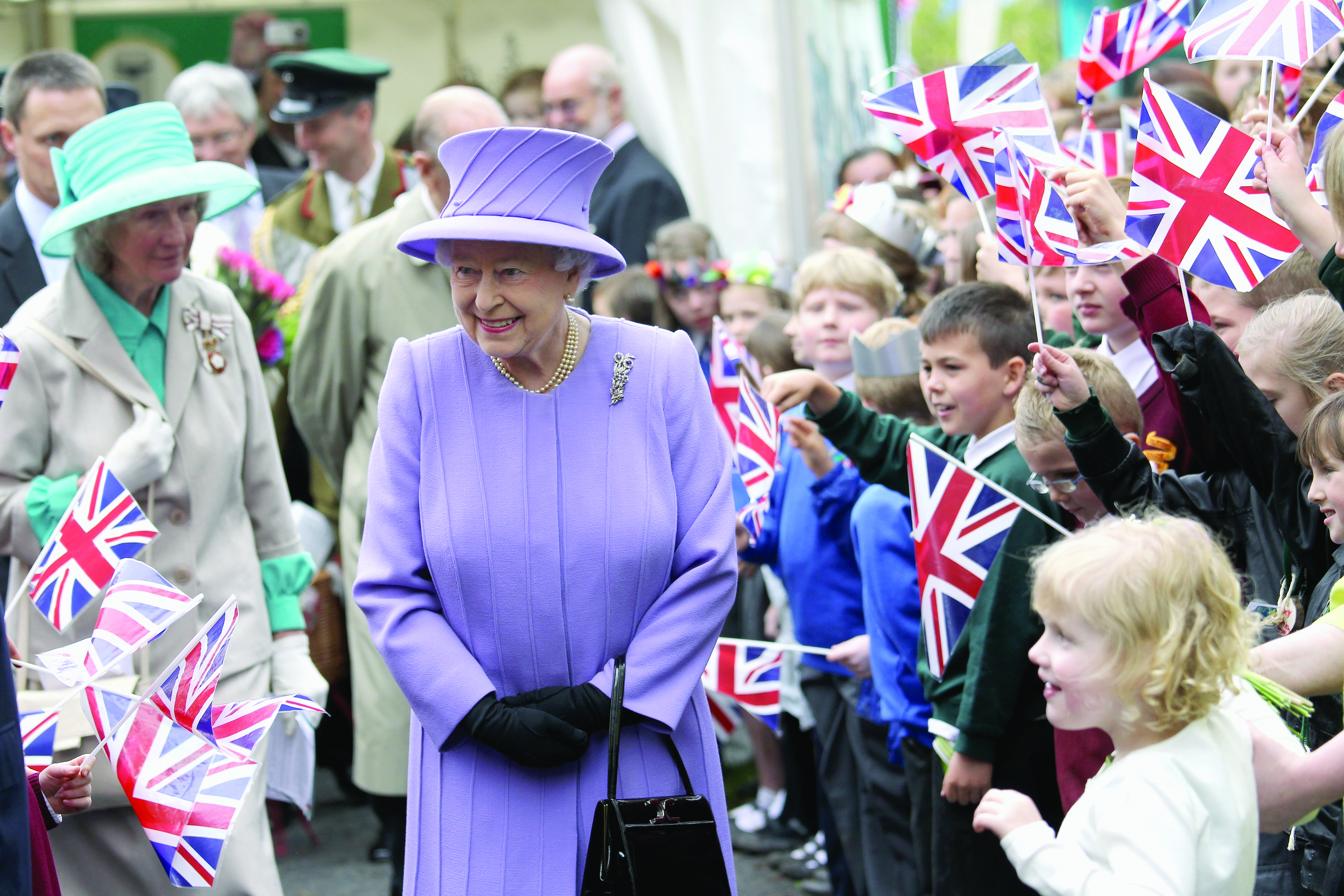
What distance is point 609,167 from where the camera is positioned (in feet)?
22.5

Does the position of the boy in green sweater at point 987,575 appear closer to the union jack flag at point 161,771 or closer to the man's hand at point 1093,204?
the man's hand at point 1093,204

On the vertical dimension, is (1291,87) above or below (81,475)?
above

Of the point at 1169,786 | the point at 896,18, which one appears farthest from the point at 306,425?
the point at 896,18

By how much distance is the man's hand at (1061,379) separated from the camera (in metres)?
2.89

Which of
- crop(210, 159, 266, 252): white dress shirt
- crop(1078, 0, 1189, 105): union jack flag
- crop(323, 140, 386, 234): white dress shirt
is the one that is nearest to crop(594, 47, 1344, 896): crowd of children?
crop(1078, 0, 1189, 105): union jack flag

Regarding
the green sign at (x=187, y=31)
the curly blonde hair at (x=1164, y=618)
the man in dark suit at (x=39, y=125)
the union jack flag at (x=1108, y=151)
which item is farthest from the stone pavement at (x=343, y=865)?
the green sign at (x=187, y=31)

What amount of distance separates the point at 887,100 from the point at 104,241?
6.20 ft

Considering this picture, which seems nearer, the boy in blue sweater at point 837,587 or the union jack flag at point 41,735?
the union jack flag at point 41,735

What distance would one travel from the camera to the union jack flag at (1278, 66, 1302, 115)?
12.8ft

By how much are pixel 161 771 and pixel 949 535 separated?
1.68m

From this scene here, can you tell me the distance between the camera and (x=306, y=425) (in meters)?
4.94

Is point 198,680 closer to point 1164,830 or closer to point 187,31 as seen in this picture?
point 1164,830

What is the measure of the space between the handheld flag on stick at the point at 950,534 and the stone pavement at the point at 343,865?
75.7 inches

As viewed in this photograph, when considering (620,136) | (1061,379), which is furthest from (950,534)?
(620,136)
